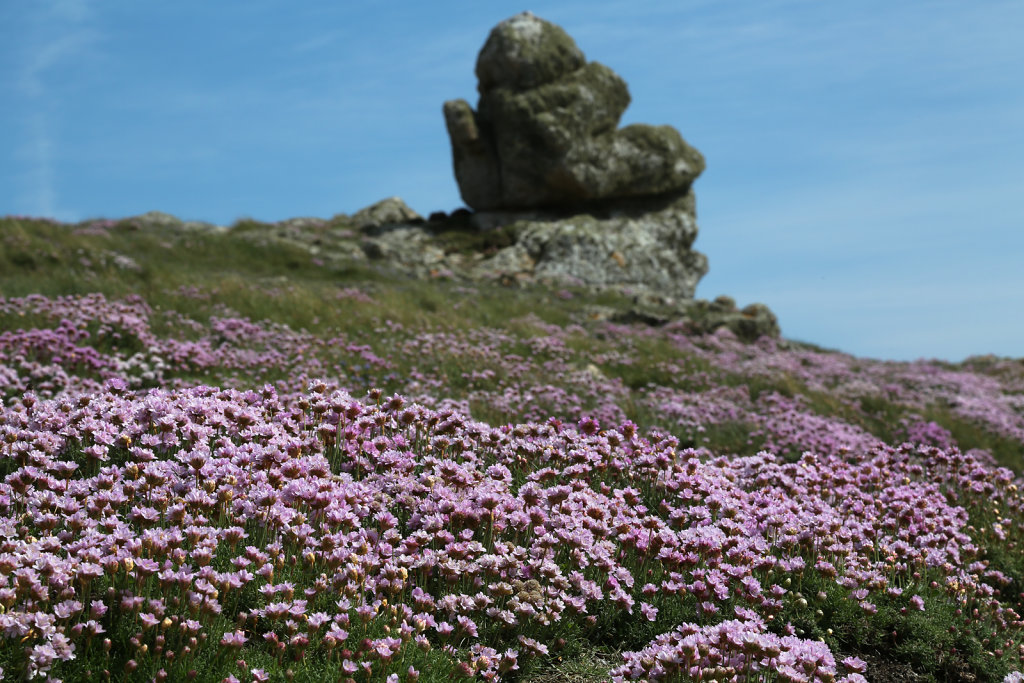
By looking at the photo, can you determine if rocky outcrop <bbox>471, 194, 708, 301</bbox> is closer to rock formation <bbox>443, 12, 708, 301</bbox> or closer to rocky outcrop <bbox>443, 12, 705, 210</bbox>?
rock formation <bbox>443, 12, 708, 301</bbox>

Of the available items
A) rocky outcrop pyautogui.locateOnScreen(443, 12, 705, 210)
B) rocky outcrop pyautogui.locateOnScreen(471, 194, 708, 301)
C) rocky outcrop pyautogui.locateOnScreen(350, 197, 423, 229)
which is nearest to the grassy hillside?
rocky outcrop pyautogui.locateOnScreen(471, 194, 708, 301)

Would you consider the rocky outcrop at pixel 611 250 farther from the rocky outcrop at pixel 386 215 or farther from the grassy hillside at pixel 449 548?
the grassy hillside at pixel 449 548

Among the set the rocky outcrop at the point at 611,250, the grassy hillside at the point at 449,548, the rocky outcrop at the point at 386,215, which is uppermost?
the rocky outcrop at the point at 386,215

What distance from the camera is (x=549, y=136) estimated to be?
4084 cm

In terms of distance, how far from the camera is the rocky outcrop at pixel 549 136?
41594 mm

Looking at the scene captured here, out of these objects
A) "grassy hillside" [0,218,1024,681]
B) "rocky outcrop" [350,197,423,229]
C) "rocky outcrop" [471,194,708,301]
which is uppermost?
"rocky outcrop" [350,197,423,229]

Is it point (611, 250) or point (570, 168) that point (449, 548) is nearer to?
point (611, 250)

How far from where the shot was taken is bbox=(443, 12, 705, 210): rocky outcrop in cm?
4159

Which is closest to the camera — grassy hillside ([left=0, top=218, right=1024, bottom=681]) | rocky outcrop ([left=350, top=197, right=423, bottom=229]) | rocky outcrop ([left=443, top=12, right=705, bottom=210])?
grassy hillside ([left=0, top=218, right=1024, bottom=681])

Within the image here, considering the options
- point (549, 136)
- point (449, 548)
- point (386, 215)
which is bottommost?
point (449, 548)

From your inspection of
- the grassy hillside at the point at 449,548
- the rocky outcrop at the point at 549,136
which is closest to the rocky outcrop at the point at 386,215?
the rocky outcrop at the point at 549,136

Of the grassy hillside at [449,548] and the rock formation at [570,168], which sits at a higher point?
the rock formation at [570,168]

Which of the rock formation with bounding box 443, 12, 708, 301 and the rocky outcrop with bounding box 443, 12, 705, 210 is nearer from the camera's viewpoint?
the rock formation with bounding box 443, 12, 708, 301

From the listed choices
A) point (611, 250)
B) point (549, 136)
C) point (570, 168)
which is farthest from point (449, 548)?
point (570, 168)
